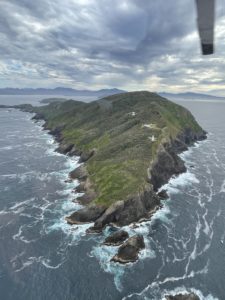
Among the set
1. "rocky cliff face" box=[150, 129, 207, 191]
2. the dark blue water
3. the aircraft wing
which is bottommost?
the dark blue water

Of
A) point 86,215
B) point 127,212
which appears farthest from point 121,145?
point 86,215

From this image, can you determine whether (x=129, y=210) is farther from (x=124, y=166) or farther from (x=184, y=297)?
(x=184, y=297)

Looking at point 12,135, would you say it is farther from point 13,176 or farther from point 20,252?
point 20,252

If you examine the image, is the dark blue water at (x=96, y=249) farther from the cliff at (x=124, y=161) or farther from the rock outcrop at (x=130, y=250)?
the cliff at (x=124, y=161)

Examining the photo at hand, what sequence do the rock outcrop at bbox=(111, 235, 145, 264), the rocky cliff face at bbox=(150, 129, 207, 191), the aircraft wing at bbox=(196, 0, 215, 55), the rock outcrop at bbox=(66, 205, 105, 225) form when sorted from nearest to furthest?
the aircraft wing at bbox=(196, 0, 215, 55), the rock outcrop at bbox=(111, 235, 145, 264), the rock outcrop at bbox=(66, 205, 105, 225), the rocky cliff face at bbox=(150, 129, 207, 191)

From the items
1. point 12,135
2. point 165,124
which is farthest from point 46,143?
point 165,124

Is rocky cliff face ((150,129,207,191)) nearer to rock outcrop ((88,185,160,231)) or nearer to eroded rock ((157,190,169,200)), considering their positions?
eroded rock ((157,190,169,200))

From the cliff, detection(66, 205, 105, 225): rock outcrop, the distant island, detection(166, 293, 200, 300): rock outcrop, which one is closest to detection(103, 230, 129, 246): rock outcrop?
the distant island

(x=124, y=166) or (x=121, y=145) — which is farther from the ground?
(x=121, y=145)
